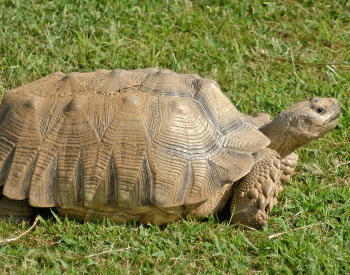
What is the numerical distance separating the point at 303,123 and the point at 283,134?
0.21m

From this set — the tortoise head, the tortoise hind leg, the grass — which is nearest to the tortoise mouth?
the tortoise head

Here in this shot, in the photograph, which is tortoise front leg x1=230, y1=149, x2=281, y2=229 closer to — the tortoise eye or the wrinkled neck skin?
the wrinkled neck skin

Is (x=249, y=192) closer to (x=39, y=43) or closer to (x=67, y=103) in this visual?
(x=67, y=103)

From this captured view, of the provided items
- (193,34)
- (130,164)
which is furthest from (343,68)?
(130,164)

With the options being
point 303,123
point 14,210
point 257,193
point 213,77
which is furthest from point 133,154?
point 213,77

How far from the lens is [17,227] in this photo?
4422 mm

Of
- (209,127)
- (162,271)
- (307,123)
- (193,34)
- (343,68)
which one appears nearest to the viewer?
(162,271)

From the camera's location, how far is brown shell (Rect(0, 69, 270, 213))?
13.6 feet

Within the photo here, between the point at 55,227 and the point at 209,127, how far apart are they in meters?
1.60

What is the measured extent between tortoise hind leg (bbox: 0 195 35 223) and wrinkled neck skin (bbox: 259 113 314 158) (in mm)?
2306

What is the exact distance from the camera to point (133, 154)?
416 cm

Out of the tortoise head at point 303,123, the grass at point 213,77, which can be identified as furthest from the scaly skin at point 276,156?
the grass at point 213,77

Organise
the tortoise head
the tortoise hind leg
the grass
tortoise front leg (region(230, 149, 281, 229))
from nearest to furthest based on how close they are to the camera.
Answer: the grass → tortoise front leg (region(230, 149, 281, 229)) → the tortoise hind leg → the tortoise head

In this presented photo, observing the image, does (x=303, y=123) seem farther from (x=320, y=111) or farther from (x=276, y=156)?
(x=276, y=156)
